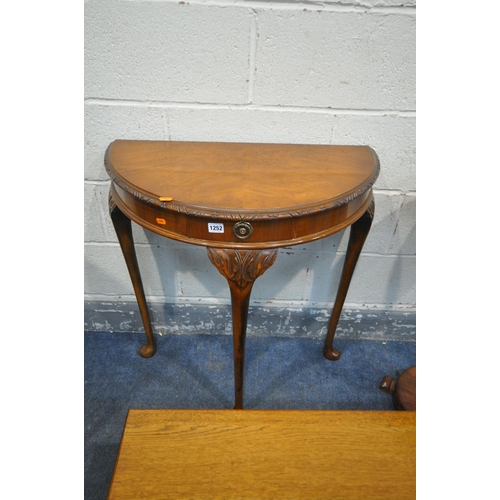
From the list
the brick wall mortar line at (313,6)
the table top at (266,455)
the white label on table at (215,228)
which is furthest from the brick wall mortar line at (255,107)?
the table top at (266,455)

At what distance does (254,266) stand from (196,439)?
37cm

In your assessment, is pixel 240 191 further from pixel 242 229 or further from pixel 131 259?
pixel 131 259

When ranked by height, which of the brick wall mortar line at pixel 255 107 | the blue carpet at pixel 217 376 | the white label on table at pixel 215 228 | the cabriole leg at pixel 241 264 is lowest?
the blue carpet at pixel 217 376

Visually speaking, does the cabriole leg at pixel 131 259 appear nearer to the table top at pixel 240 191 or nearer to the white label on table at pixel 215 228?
the table top at pixel 240 191

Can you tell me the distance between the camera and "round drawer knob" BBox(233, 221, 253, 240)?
811 millimetres

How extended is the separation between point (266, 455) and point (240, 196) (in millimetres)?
518

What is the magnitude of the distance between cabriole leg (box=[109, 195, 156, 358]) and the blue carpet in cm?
5

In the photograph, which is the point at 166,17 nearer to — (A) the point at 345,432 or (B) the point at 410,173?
(B) the point at 410,173

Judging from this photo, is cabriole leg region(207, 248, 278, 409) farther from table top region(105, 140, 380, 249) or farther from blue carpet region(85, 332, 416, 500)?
blue carpet region(85, 332, 416, 500)

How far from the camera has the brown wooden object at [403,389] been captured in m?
1.24

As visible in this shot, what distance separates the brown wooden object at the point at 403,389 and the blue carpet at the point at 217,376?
0.04 m

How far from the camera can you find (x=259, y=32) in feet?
3.29

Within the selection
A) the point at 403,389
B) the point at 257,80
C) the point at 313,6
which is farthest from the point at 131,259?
the point at 403,389

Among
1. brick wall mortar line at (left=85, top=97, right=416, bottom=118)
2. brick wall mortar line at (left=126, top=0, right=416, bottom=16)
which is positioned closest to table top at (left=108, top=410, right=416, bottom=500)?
brick wall mortar line at (left=85, top=97, right=416, bottom=118)
